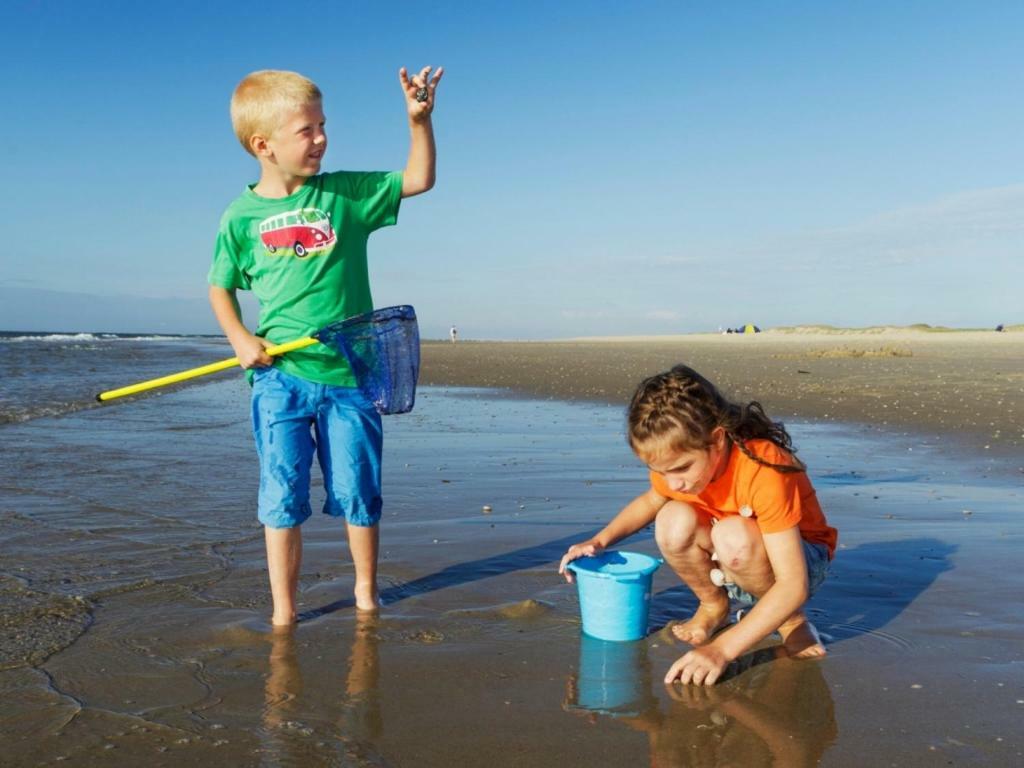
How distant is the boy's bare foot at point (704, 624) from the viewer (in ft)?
10.2

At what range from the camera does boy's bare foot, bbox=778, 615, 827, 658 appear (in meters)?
2.92

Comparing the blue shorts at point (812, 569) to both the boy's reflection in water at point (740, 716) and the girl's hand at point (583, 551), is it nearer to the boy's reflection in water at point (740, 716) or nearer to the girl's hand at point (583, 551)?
the boy's reflection in water at point (740, 716)

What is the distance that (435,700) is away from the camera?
101 inches

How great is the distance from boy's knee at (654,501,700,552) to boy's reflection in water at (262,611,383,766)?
992mm

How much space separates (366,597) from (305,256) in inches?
49.5

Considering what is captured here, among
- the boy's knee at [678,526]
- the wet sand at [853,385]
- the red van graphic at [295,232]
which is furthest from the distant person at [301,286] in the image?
the wet sand at [853,385]

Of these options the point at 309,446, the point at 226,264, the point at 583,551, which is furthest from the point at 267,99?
the point at 583,551

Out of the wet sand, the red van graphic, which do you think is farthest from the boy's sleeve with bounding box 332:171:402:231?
the wet sand

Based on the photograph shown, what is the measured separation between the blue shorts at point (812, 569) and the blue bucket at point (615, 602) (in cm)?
29

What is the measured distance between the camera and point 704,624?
125 inches

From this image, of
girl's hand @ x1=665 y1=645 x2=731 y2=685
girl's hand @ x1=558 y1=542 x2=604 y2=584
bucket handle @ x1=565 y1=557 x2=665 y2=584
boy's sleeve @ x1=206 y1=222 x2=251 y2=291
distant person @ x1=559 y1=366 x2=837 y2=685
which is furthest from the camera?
boy's sleeve @ x1=206 y1=222 x2=251 y2=291

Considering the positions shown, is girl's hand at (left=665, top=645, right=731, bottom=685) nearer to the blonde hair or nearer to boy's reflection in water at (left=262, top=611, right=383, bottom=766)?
boy's reflection in water at (left=262, top=611, right=383, bottom=766)

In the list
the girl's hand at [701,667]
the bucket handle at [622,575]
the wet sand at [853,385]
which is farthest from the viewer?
the wet sand at [853,385]

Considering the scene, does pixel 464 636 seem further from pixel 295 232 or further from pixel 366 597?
pixel 295 232
